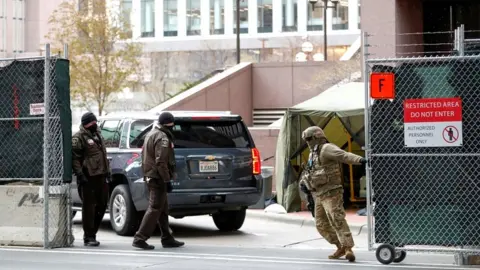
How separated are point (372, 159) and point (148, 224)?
316 centimetres

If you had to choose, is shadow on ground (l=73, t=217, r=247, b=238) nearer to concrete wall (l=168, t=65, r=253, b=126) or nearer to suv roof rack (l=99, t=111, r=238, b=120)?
suv roof rack (l=99, t=111, r=238, b=120)

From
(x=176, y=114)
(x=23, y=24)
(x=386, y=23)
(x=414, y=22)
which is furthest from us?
(x=23, y=24)

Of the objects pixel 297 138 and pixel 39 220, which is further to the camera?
pixel 297 138

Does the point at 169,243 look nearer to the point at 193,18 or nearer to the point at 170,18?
the point at 193,18

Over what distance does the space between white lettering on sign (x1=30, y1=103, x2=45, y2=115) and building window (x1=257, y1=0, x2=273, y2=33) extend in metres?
67.0

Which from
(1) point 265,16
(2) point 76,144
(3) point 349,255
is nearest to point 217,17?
(1) point 265,16

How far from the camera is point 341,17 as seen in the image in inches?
3027

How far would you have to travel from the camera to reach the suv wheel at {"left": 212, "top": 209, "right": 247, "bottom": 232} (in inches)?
630

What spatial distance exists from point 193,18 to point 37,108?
230 feet

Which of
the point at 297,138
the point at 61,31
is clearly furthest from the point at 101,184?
the point at 61,31

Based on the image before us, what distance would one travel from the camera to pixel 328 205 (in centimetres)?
1170

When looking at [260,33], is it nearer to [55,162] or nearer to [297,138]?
[297,138]

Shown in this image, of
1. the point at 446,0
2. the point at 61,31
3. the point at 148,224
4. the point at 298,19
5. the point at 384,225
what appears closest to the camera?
the point at 384,225

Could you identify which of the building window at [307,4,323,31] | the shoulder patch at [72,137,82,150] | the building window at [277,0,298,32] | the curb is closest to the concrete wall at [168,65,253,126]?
the curb
